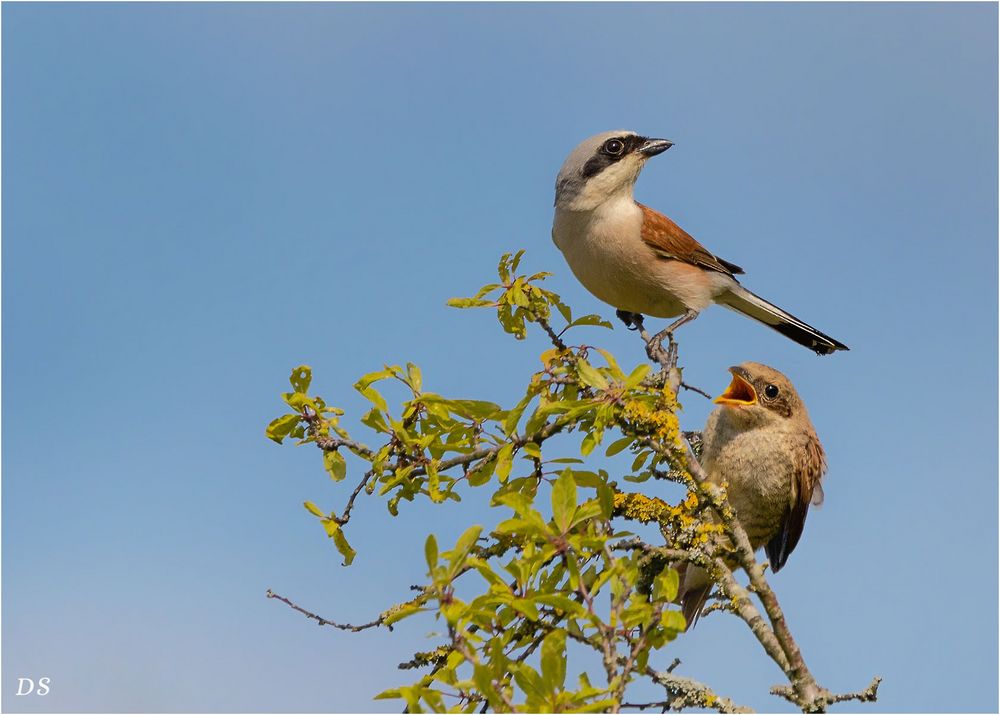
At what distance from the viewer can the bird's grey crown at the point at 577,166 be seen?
768cm

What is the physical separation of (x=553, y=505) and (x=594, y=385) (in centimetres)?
64

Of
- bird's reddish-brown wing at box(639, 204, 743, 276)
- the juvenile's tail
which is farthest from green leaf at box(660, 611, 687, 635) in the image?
the juvenile's tail

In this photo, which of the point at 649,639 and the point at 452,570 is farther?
the point at 649,639

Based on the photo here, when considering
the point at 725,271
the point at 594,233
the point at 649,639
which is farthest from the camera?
the point at 725,271

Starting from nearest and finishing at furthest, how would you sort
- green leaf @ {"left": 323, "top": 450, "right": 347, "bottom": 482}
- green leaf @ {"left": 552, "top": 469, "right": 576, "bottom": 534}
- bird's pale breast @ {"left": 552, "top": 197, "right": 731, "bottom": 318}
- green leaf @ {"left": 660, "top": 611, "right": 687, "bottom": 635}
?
green leaf @ {"left": 552, "top": 469, "right": 576, "bottom": 534} → green leaf @ {"left": 660, "top": 611, "right": 687, "bottom": 635} → green leaf @ {"left": 323, "top": 450, "right": 347, "bottom": 482} → bird's pale breast @ {"left": 552, "top": 197, "right": 731, "bottom": 318}

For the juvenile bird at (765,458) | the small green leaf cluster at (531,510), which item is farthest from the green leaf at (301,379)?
the juvenile bird at (765,458)

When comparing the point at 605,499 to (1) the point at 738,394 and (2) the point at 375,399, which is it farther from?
(1) the point at 738,394

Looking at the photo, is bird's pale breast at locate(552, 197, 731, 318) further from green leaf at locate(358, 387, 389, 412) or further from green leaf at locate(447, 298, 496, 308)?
green leaf at locate(358, 387, 389, 412)

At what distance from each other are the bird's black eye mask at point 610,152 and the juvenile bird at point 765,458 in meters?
1.99

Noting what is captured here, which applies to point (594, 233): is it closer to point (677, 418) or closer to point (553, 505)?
point (677, 418)

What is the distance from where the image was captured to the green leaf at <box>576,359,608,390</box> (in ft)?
13.9

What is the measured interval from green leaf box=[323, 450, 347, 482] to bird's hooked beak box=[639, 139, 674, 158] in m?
4.03

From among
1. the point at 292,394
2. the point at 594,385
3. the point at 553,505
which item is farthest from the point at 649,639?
the point at 292,394

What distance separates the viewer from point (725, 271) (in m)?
8.05
